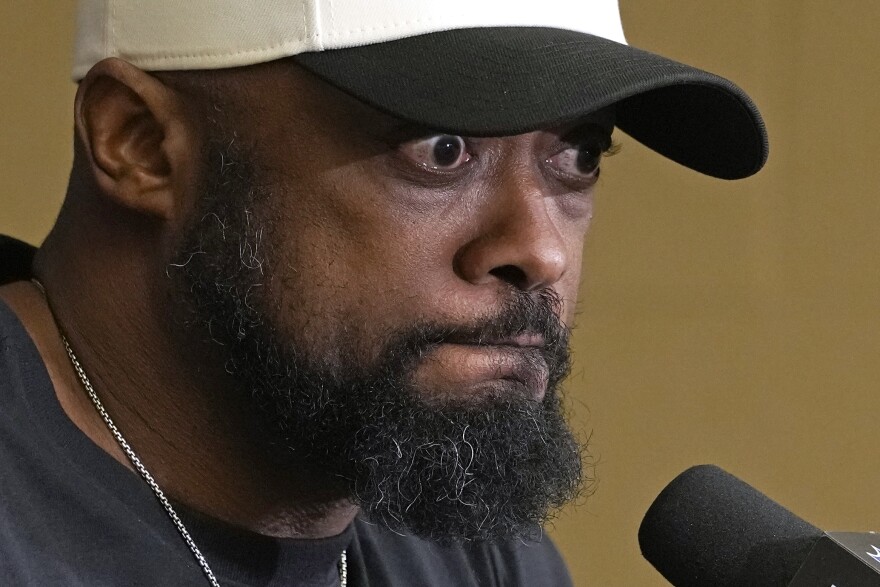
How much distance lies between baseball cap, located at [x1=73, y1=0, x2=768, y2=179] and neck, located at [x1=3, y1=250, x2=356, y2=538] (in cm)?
19

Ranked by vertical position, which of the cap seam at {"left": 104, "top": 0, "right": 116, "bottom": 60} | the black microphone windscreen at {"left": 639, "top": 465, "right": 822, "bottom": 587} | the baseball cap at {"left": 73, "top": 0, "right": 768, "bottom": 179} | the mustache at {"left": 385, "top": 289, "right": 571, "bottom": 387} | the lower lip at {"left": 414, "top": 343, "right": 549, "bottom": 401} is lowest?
the black microphone windscreen at {"left": 639, "top": 465, "right": 822, "bottom": 587}

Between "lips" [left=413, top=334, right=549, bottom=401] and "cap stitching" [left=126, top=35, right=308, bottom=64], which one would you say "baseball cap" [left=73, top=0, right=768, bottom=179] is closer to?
"cap stitching" [left=126, top=35, right=308, bottom=64]

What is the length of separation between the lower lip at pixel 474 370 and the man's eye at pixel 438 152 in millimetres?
131

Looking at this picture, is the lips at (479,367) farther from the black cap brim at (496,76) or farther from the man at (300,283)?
the black cap brim at (496,76)

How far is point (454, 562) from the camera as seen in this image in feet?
4.02

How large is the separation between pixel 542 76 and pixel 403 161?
Answer: 121 millimetres

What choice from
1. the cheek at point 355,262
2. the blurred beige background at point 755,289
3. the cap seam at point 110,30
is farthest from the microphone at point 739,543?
the blurred beige background at point 755,289

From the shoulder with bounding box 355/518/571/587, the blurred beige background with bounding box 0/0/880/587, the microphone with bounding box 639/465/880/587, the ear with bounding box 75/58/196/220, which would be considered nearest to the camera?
the microphone with bounding box 639/465/880/587

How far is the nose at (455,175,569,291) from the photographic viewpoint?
885 millimetres

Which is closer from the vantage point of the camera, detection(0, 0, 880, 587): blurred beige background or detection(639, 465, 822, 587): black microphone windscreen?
detection(639, 465, 822, 587): black microphone windscreen

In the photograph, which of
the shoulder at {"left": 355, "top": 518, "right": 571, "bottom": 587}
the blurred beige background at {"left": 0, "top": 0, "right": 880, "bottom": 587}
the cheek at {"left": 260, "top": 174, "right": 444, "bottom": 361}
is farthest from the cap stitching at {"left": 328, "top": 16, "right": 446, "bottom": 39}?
the blurred beige background at {"left": 0, "top": 0, "right": 880, "bottom": 587}

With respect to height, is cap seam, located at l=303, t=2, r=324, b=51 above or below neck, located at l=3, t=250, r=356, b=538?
above

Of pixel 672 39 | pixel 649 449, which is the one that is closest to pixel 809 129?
pixel 672 39

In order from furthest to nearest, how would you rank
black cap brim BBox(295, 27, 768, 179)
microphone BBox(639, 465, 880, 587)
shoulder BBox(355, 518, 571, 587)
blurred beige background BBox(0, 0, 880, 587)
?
blurred beige background BBox(0, 0, 880, 587), shoulder BBox(355, 518, 571, 587), black cap brim BBox(295, 27, 768, 179), microphone BBox(639, 465, 880, 587)
